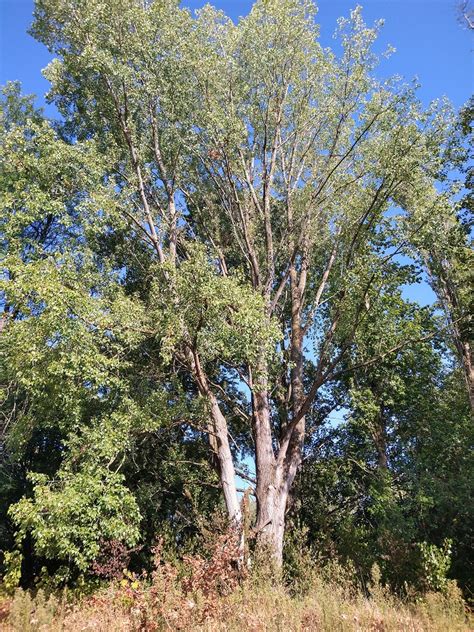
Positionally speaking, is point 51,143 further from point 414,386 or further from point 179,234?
point 414,386

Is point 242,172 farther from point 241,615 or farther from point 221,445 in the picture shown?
point 241,615

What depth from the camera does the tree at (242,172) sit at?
9414 millimetres

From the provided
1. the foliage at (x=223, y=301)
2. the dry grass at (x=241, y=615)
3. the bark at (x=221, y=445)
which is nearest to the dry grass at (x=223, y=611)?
the dry grass at (x=241, y=615)

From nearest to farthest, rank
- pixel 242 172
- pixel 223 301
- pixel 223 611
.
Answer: pixel 223 611 < pixel 223 301 < pixel 242 172

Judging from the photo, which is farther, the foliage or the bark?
the bark

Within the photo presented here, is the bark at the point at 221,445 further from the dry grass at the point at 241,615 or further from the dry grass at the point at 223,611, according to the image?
the dry grass at the point at 241,615

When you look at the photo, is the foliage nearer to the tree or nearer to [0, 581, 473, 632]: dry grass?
the tree

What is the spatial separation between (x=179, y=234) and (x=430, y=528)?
10405 millimetres

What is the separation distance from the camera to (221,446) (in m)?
9.97

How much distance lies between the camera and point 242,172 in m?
12.5

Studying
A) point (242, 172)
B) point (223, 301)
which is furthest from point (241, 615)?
point (242, 172)

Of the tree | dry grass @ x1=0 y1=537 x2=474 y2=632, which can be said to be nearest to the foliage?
the tree

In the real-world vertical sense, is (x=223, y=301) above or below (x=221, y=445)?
above

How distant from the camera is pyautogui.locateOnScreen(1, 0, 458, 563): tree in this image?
9.41m
